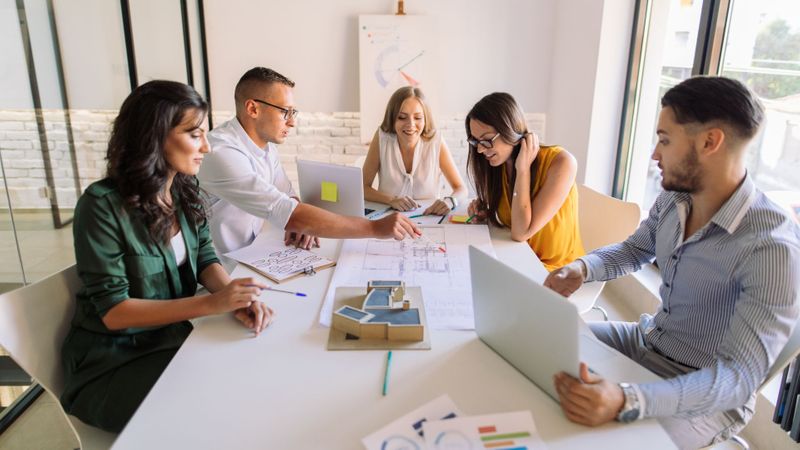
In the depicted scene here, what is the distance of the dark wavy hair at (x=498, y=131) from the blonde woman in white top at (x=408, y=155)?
67cm

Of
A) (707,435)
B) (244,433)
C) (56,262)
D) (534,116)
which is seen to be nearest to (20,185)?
(56,262)

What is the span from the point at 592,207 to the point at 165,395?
2.02 meters

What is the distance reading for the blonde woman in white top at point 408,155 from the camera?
10.1 ft

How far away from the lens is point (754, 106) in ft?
4.17

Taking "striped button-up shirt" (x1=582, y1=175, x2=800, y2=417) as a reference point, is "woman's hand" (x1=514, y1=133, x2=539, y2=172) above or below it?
above

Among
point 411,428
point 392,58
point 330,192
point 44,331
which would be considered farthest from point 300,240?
point 392,58

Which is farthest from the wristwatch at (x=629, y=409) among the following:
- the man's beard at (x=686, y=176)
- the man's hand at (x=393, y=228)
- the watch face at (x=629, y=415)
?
the man's hand at (x=393, y=228)

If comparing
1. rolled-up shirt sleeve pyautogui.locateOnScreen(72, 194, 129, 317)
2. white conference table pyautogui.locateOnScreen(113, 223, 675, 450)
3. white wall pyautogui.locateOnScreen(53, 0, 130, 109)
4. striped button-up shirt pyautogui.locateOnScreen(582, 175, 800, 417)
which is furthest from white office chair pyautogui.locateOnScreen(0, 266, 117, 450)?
white wall pyautogui.locateOnScreen(53, 0, 130, 109)

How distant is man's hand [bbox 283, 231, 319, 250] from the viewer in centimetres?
202

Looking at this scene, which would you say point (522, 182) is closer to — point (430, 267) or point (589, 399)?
point (430, 267)

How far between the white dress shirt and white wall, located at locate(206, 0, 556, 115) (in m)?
2.12

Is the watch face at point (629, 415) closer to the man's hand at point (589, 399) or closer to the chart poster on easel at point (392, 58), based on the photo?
the man's hand at point (589, 399)

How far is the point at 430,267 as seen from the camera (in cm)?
180

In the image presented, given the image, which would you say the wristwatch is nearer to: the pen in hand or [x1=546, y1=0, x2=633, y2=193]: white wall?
the pen in hand
